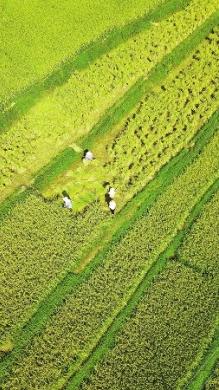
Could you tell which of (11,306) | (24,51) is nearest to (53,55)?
(24,51)

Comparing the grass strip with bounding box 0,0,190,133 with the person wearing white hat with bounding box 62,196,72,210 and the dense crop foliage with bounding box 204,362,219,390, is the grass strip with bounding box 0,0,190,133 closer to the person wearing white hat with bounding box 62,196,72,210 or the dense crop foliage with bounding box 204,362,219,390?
the person wearing white hat with bounding box 62,196,72,210

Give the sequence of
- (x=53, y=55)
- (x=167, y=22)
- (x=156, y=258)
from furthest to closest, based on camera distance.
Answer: (x=167, y=22) → (x=53, y=55) → (x=156, y=258)

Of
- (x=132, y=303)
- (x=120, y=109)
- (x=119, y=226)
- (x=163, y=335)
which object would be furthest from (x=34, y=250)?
(x=120, y=109)

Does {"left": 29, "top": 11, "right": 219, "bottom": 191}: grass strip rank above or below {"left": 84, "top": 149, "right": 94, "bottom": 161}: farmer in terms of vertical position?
→ above

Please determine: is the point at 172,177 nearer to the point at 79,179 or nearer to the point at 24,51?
the point at 79,179

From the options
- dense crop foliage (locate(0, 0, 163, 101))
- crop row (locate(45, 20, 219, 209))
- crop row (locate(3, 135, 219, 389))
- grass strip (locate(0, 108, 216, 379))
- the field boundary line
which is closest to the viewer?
crop row (locate(3, 135, 219, 389))

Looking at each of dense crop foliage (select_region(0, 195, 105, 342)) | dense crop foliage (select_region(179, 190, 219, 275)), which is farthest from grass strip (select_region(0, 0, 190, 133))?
dense crop foliage (select_region(179, 190, 219, 275))
